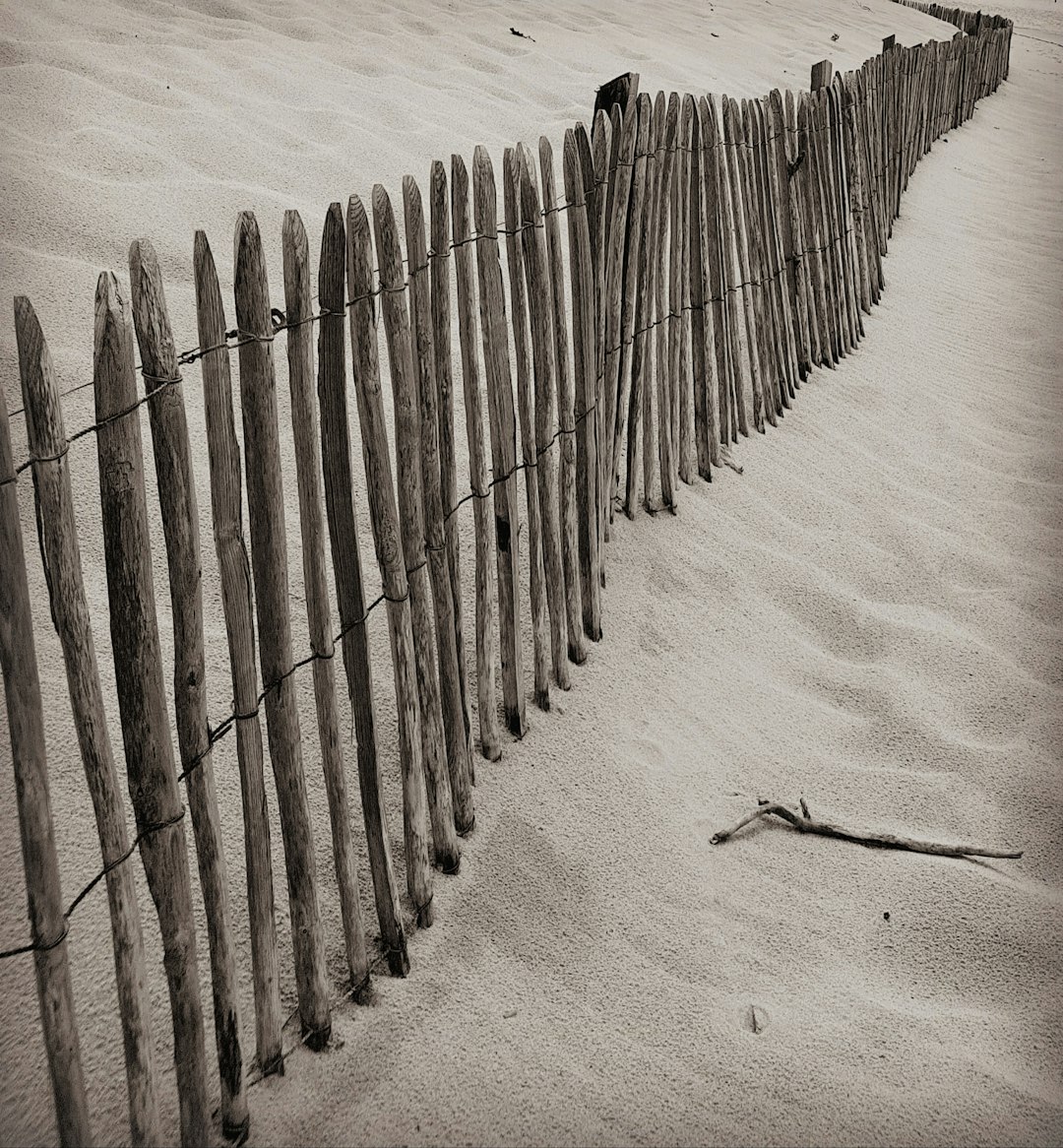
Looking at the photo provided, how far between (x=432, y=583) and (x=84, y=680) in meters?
0.84

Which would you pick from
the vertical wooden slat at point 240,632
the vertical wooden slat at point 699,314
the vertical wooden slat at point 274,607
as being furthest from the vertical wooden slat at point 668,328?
the vertical wooden slat at point 240,632

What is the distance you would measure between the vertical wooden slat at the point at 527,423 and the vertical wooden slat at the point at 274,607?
2.60 ft

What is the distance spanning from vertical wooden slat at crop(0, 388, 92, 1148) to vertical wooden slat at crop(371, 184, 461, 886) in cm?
72

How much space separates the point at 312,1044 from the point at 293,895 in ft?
0.86

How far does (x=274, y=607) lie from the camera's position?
1.64m

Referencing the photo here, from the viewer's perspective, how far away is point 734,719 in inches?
107

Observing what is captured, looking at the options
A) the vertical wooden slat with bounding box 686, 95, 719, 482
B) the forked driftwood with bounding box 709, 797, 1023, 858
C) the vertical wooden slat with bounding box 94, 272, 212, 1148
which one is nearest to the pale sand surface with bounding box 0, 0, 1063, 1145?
the forked driftwood with bounding box 709, 797, 1023, 858

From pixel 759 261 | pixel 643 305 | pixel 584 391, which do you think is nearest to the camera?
pixel 584 391

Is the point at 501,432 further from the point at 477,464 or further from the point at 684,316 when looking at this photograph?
the point at 684,316

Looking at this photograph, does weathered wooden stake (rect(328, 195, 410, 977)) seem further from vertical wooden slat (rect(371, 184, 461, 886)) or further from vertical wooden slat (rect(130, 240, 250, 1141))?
vertical wooden slat (rect(130, 240, 250, 1141))

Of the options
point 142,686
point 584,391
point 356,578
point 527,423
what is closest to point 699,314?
A: point 584,391

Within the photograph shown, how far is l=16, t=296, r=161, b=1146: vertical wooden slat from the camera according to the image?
123 cm

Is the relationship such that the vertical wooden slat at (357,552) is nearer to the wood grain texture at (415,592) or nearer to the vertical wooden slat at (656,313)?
the wood grain texture at (415,592)

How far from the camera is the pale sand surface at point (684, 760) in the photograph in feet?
5.94
